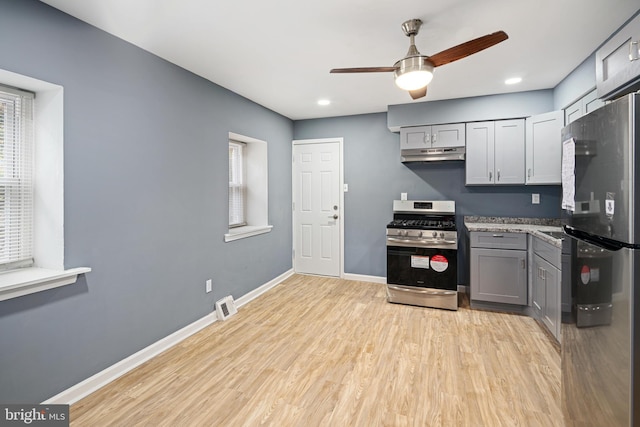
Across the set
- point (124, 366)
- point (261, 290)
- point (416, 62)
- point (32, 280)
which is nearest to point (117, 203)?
point (32, 280)

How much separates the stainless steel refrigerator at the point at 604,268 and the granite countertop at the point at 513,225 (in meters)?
1.61

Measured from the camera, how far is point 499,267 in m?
3.41

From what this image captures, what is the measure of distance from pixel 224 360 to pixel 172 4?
2.56 meters

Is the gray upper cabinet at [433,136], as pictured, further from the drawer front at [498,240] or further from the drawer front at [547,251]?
the drawer front at [547,251]

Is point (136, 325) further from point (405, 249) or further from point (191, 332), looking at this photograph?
point (405, 249)

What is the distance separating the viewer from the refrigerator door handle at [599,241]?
1147 mm

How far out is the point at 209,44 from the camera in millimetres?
2402

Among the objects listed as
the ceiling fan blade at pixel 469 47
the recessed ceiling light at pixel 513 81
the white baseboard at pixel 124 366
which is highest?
the recessed ceiling light at pixel 513 81

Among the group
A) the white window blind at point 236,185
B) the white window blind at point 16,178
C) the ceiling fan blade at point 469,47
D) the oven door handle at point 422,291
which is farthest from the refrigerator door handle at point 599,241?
the white window blind at point 236,185

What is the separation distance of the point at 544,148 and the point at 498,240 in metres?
1.12

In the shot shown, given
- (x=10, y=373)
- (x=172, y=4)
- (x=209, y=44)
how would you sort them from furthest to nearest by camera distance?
(x=209, y=44) < (x=172, y=4) < (x=10, y=373)

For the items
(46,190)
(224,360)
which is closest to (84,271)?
(46,190)

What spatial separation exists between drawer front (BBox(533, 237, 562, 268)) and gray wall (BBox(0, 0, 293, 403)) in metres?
3.20

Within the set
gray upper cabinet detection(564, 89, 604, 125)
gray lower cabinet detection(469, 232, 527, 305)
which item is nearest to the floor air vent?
gray lower cabinet detection(469, 232, 527, 305)
